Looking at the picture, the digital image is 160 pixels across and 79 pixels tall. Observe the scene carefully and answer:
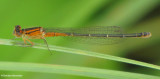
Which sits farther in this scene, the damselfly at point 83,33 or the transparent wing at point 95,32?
the transparent wing at point 95,32

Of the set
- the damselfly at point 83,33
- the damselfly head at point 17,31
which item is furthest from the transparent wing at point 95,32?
the damselfly head at point 17,31

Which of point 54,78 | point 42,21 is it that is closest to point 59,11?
point 42,21

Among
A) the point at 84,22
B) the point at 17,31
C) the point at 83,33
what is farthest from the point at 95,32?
the point at 17,31

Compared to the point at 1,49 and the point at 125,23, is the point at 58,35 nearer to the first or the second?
the point at 1,49

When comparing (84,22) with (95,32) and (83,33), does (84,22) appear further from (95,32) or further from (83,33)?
(95,32)

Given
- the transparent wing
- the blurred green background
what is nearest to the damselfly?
the transparent wing

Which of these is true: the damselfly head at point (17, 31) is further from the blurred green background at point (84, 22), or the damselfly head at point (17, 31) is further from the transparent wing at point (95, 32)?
the transparent wing at point (95, 32)
